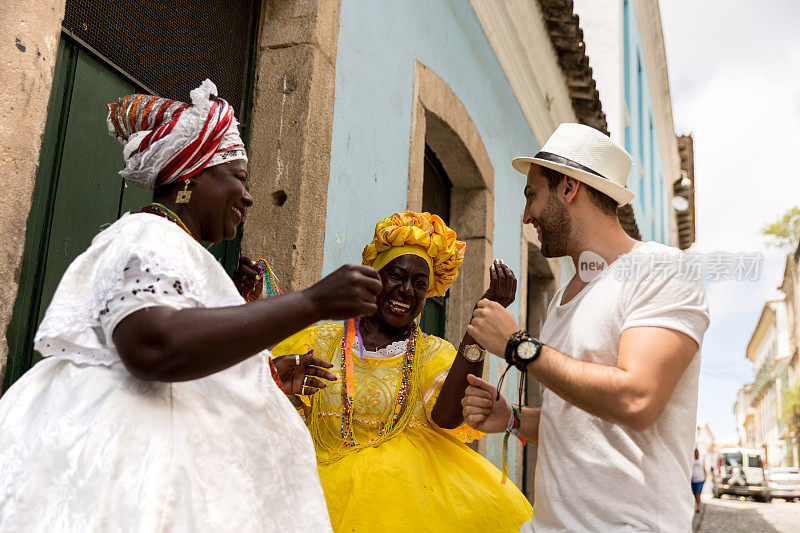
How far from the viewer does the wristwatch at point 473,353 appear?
288 centimetres

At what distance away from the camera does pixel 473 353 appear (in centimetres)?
289

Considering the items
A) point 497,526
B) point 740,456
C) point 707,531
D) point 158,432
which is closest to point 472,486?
point 497,526

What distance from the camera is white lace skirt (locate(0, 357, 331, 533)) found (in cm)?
157

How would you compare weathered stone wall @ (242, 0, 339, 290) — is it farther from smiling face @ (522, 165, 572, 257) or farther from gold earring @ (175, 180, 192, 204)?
gold earring @ (175, 180, 192, 204)

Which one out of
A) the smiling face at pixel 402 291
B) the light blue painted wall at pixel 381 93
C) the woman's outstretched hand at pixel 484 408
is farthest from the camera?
the light blue painted wall at pixel 381 93

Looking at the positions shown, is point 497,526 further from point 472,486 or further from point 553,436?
point 553,436

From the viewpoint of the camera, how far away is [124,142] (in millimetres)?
2133

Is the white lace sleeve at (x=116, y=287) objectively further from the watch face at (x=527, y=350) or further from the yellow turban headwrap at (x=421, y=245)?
the yellow turban headwrap at (x=421, y=245)

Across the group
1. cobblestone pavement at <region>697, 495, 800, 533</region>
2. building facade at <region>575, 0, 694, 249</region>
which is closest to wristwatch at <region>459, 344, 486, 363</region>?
building facade at <region>575, 0, 694, 249</region>

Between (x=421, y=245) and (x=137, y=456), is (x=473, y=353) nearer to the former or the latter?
(x=421, y=245)

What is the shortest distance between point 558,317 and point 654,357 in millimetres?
504

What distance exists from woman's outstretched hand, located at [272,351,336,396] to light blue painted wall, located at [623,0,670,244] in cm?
980

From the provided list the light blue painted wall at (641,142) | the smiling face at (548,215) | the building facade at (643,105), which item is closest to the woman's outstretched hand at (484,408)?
the smiling face at (548,215)

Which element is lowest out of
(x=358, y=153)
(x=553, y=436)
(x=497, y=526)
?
(x=497, y=526)
